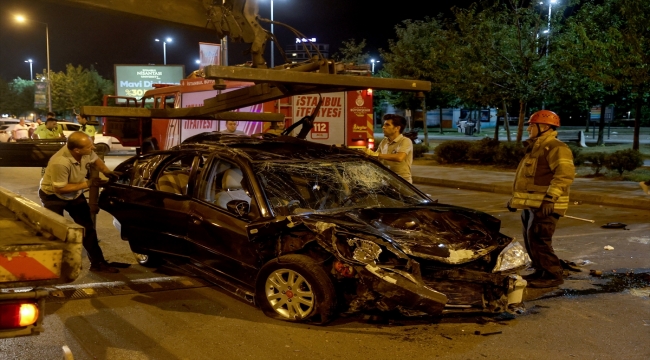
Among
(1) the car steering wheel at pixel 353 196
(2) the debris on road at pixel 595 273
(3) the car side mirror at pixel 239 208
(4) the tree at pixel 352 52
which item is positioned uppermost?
(4) the tree at pixel 352 52

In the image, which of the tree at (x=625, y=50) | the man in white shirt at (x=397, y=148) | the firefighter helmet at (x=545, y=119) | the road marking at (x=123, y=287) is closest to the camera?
the road marking at (x=123, y=287)

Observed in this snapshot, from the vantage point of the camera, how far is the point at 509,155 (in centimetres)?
1853

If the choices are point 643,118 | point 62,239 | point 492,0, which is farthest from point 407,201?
point 643,118

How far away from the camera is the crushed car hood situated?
4.82 metres

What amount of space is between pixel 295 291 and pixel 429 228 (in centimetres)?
123

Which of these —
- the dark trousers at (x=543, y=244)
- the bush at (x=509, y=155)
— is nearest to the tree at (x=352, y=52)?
the bush at (x=509, y=155)

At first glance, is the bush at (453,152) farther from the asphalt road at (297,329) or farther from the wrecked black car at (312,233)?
the wrecked black car at (312,233)

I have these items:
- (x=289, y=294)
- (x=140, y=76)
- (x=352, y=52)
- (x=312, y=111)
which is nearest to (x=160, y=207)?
(x=289, y=294)

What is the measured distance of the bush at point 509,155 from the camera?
719 inches

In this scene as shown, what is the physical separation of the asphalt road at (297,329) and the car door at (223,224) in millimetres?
387

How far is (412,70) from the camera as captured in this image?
27141mm

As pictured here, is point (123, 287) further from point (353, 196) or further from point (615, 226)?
point (615, 226)

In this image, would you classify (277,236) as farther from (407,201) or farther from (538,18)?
(538,18)

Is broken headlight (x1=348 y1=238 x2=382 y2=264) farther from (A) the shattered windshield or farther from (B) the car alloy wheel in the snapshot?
(A) the shattered windshield
